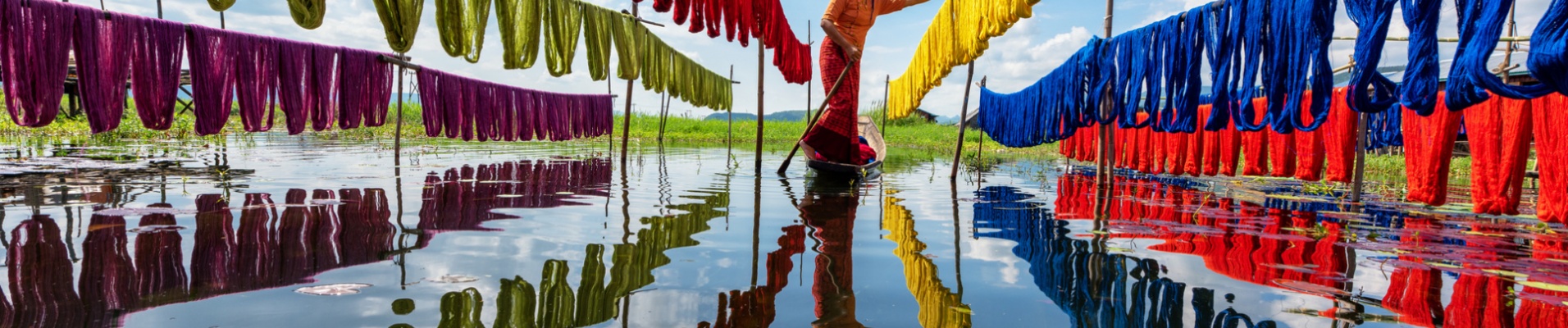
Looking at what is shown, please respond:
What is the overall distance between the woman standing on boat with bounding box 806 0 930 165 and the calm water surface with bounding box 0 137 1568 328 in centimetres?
226

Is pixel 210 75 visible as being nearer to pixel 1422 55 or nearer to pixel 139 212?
pixel 139 212

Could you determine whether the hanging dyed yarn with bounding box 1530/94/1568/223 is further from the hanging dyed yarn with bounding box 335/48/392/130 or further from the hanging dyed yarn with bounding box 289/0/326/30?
the hanging dyed yarn with bounding box 335/48/392/130

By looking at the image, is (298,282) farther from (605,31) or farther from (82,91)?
(605,31)

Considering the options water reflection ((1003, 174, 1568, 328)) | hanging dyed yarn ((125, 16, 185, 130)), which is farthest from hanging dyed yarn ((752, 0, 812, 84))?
hanging dyed yarn ((125, 16, 185, 130))

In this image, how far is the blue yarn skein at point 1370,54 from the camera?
11.9ft

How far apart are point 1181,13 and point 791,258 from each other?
347 centimetres

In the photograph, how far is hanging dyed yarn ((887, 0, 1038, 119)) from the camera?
20.8 ft

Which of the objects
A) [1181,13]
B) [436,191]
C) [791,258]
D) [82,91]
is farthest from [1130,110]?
[82,91]

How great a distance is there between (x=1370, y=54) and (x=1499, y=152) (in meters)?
1.41

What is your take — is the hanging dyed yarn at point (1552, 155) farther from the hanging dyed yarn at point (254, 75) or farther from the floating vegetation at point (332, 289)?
the hanging dyed yarn at point (254, 75)

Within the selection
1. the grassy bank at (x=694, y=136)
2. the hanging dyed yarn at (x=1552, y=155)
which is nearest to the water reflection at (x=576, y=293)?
the hanging dyed yarn at (x=1552, y=155)

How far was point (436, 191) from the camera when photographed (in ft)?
18.9

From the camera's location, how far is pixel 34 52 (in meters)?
5.29

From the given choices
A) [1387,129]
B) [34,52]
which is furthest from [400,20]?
[1387,129]
